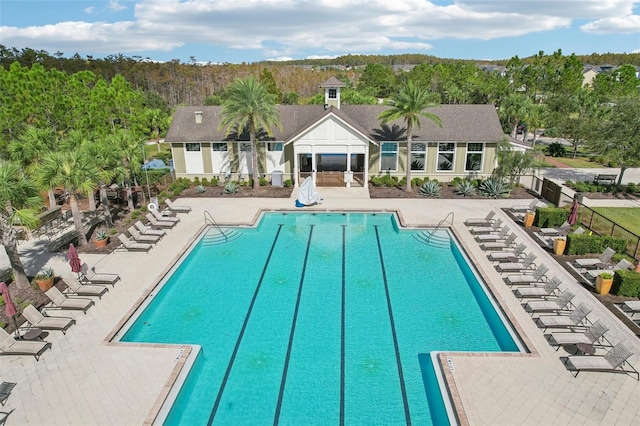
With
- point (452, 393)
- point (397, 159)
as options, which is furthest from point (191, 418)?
point (397, 159)

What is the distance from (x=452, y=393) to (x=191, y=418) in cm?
655

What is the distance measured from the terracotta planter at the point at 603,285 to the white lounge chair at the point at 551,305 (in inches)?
76.6

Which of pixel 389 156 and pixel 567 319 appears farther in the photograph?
pixel 389 156

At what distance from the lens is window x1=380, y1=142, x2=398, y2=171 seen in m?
28.9

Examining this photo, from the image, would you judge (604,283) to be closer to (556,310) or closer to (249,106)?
(556,310)

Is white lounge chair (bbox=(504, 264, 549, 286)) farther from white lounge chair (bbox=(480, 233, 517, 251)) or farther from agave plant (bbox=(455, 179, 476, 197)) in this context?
agave plant (bbox=(455, 179, 476, 197))

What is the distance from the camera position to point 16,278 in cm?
1544

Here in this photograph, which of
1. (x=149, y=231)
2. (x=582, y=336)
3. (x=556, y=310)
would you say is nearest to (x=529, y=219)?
(x=556, y=310)

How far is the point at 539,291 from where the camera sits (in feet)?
47.7

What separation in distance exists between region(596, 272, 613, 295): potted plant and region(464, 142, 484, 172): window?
15006mm

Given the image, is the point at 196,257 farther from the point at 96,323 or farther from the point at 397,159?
the point at 397,159

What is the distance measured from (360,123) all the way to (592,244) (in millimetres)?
17132

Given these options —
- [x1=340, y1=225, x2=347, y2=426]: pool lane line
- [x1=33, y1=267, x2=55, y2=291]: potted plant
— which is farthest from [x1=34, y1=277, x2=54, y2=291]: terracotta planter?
[x1=340, y1=225, x2=347, y2=426]: pool lane line

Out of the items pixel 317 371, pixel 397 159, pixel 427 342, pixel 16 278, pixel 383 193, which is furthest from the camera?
→ pixel 397 159
